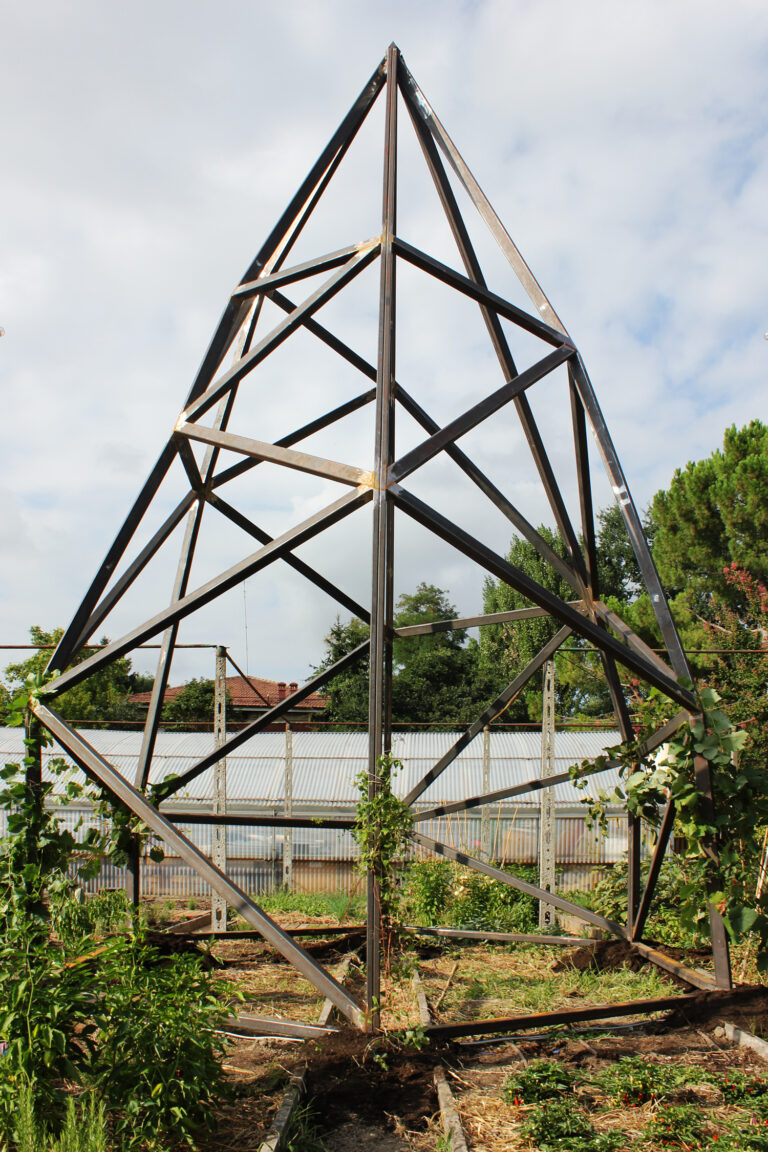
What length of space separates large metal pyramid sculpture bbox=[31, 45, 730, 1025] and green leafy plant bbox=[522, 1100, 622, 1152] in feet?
3.00

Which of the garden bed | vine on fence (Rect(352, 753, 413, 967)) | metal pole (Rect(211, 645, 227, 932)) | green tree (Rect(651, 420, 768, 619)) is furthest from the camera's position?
green tree (Rect(651, 420, 768, 619))

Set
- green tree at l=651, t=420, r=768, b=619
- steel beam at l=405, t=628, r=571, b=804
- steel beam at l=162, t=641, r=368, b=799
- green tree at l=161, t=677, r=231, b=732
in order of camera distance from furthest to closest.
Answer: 1. green tree at l=161, t=677, r=231, b=732
2. green tree at l=651, t=420, r=768, b=619
3. steel beam at l=405, t=628, r=571, b=804
4. steel beam at l=162, t=641, r=368, b=799

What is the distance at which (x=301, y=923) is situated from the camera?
897 cm

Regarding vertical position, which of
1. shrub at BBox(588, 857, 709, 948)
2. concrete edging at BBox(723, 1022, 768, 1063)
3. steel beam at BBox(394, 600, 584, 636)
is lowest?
shrub at BBox(588, 857, 709, 948)

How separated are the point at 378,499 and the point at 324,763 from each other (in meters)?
8.76

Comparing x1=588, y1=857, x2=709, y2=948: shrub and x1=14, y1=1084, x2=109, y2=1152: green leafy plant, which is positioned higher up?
x1=14, y1=1084, x2=109, y2=1152: green leafy plant

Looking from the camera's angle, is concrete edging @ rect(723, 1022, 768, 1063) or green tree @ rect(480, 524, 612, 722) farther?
green tree @ rect(480, 524, 612, 722)

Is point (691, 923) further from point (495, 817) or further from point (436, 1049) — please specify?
point (495, 817)

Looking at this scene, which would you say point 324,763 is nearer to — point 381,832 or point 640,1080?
point 381,832

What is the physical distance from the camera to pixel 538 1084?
4.00 metres

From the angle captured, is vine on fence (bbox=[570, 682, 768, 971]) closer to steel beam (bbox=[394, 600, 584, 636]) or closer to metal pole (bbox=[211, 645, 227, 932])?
steel beam (bbox=[394, 600, 584, 636])

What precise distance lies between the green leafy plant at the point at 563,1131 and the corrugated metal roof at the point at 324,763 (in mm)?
8030

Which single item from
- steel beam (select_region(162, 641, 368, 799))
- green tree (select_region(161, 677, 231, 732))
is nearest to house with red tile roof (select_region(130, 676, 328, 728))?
green tree (select_region(161, 677, 231, 732))

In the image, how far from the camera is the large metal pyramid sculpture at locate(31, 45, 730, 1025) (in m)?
4.39
